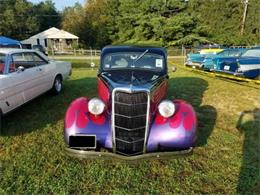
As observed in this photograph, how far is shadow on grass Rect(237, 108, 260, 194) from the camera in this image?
3.60 m

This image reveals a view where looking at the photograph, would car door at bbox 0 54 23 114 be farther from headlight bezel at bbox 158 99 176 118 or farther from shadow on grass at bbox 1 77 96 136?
headlight bezel at bbox 158 99 176 118

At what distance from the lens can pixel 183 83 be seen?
1042 centimetres

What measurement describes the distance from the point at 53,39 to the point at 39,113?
49.9m

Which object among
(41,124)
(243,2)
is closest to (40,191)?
(41,124)

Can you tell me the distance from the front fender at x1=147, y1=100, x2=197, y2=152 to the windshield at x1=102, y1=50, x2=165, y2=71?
1.54 m

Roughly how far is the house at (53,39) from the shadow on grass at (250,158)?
44975mm

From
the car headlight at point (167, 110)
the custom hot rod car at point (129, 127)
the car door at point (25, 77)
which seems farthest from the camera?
the car door at point (25, 77)

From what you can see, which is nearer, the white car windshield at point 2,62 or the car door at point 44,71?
the white car windshield at point 2,62

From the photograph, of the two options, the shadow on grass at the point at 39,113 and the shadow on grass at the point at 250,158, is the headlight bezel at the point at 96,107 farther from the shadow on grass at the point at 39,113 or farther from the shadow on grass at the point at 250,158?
the shadow on grass at the point at 250,158

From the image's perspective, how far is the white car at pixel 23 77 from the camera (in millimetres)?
5336

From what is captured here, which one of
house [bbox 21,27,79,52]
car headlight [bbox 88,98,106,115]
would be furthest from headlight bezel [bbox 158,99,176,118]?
house [bbox 21,27,79,52]

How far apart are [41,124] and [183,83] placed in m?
6.28

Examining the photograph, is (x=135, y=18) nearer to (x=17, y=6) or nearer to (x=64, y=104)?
(x=17, y=6)

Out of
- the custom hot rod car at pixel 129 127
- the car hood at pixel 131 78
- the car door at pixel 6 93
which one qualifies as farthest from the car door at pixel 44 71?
the custom hot rod car at pixel 129 127
